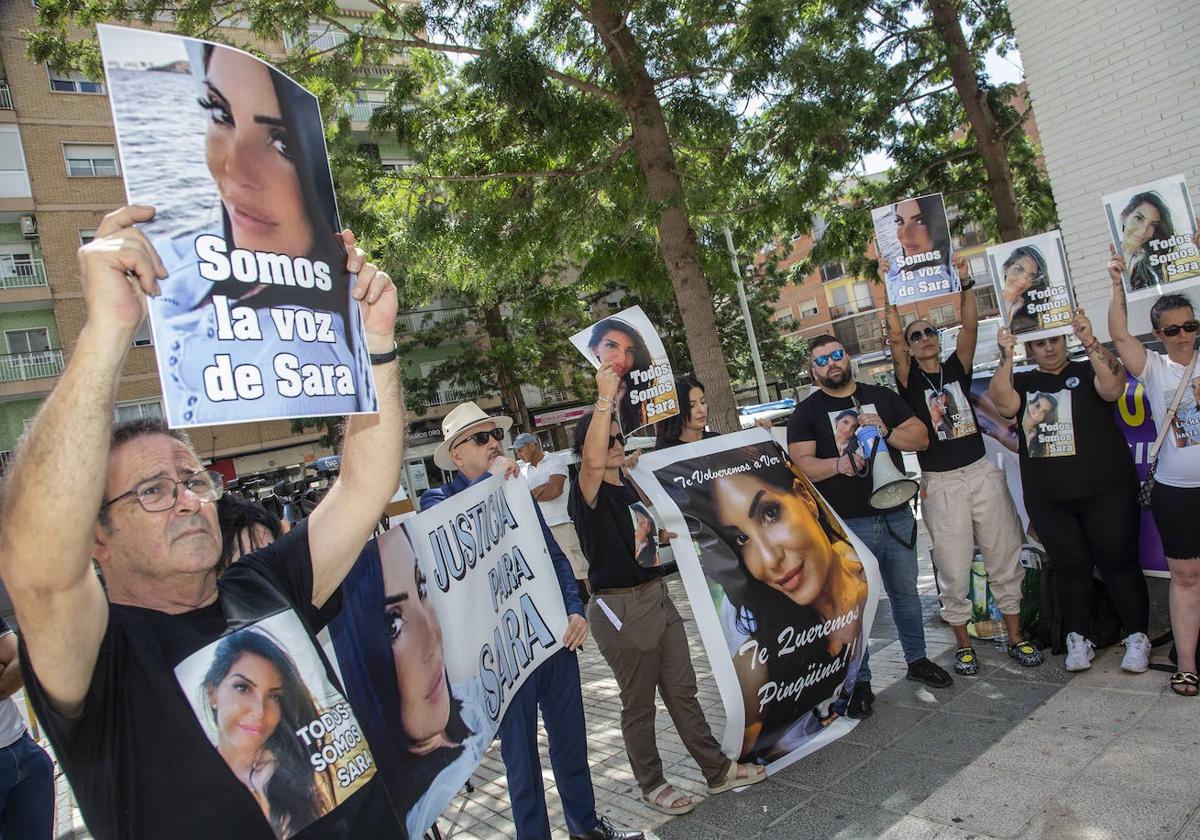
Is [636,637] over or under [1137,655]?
over

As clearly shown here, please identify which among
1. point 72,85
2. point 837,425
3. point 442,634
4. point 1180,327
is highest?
point 72,85

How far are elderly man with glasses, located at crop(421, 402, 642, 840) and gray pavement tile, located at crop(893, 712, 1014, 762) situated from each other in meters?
1.51

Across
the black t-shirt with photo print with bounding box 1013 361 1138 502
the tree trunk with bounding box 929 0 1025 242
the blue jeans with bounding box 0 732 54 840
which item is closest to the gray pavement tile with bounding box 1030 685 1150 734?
the black t-shirt with photo print with bounding box 1013 361 1138 502

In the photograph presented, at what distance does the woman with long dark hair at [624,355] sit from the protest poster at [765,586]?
0.26 m

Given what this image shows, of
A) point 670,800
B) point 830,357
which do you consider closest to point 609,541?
point 670,800

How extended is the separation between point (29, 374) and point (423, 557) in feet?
95.6

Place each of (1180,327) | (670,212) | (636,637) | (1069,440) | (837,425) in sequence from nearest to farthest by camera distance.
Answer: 1. (636,637)
2. (1180,327)
3. (1069,440)
4. (837,425)
5. (670,212)

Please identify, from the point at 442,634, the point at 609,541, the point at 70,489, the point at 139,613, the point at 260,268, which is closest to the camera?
the point at 70,489

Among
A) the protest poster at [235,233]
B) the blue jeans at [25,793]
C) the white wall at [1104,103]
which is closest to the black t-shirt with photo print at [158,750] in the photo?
the protest poster at [235,233]

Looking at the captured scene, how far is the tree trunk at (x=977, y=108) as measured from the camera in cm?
1127

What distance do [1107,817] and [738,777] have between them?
61.4 inches

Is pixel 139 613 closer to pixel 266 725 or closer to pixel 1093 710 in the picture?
pixel 266 725

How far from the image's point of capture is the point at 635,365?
4.30m

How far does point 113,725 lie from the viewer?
1.69 meters
